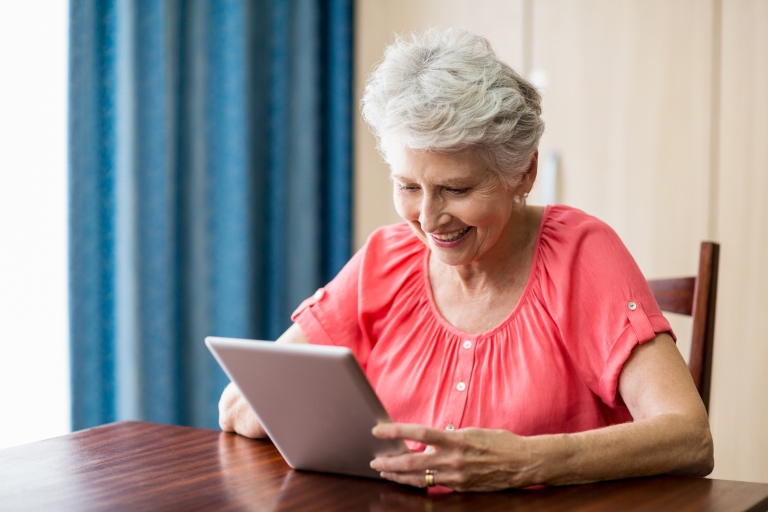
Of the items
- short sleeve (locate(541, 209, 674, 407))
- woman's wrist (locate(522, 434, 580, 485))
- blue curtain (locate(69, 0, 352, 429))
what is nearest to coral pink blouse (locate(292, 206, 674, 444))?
short sleeve (locate(541, 209, 674, 407))

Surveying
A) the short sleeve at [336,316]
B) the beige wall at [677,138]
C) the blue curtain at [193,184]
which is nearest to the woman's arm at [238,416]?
the short sleeve at [336,316]

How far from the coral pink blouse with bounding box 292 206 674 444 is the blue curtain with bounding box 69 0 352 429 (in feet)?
3.46

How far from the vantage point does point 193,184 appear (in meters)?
2.61

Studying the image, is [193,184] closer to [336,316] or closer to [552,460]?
[336,316]

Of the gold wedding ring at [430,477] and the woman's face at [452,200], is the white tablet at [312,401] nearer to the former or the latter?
the gold wedding ring at [430,477]

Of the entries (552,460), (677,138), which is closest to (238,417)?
(552,460)

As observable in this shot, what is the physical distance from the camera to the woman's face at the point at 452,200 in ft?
4.31

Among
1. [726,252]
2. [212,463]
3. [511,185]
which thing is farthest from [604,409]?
[726,252]

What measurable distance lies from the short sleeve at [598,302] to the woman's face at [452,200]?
125 millimetres

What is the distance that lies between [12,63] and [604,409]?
1.74 m

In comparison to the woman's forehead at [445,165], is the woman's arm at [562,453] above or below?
below

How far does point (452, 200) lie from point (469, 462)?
0.49 meters

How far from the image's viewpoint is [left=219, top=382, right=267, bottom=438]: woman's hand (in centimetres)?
131

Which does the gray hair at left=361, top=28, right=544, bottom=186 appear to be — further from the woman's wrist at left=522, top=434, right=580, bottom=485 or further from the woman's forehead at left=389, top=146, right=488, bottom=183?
the woman's wrist at left=522, top=434, right=580, bottom=485
